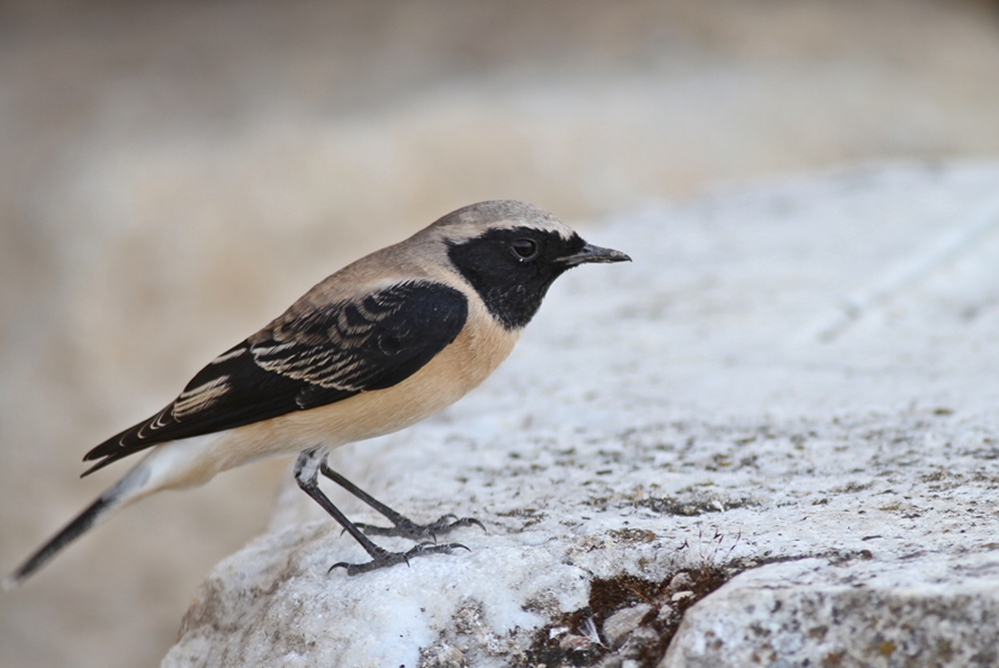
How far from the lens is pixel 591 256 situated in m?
4.32

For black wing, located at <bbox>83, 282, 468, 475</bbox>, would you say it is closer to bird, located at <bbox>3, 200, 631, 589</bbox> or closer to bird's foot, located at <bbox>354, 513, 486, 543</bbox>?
bird, located at <bbox>3, 200, 631, 589</bbox>

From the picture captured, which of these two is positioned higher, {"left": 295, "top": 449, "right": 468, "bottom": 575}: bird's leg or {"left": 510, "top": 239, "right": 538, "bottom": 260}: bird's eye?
{"left": 510, "top": 239, "right": 538, "bottom": 260}: bird's eye

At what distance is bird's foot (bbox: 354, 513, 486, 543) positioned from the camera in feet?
12.8

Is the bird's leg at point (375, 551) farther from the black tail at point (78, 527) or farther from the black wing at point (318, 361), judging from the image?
the black tail at point (78, 527)

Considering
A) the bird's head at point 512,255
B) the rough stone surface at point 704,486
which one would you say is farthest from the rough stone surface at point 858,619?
the bird's head at point 512,255

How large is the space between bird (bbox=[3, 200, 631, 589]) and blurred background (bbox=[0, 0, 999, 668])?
18.3 feet

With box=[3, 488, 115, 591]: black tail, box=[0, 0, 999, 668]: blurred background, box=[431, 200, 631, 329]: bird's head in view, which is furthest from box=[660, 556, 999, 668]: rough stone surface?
box=[0, 0, 999, 668]: blurred background

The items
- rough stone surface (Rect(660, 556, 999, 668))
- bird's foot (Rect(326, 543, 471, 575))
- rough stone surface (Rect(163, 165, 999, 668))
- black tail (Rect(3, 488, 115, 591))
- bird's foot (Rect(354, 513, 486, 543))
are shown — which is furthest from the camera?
black tail (Rect(3, 488, 115, 591))

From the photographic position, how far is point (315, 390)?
3.97 metres

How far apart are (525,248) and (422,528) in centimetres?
120

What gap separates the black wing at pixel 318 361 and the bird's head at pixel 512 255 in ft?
0.69

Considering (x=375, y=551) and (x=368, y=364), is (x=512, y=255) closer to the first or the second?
(x=368, y=364)

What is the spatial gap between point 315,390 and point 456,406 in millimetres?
1641

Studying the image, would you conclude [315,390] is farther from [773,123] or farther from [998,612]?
[773,123]
